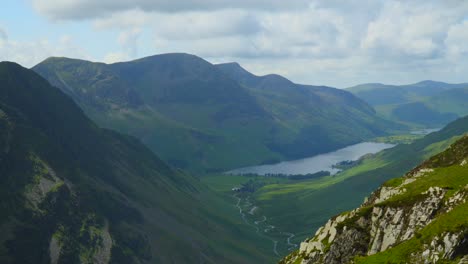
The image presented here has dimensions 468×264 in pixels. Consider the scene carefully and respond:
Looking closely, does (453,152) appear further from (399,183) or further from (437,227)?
(437,227)

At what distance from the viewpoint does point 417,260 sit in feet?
180

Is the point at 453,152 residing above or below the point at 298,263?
above

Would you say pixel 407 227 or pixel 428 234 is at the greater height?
pixel 428 234

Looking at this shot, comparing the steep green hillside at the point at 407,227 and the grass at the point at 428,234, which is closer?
the steep green hillside at the point at 407,227

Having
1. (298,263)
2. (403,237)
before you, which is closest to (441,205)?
(403,237)

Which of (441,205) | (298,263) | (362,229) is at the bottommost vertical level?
(298,263)

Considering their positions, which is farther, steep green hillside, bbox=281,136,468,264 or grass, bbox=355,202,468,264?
grass, bbox=355,202,468,264

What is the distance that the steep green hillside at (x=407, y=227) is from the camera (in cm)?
5456

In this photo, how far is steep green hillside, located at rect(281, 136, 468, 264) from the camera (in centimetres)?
5456

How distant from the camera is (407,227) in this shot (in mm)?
67562

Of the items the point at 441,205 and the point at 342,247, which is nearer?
the point at 441,205

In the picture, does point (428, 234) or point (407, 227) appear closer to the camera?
point (428, 234)

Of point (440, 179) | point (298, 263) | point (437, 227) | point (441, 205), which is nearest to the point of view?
point (437, 227)

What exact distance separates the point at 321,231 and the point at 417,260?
31.4m
